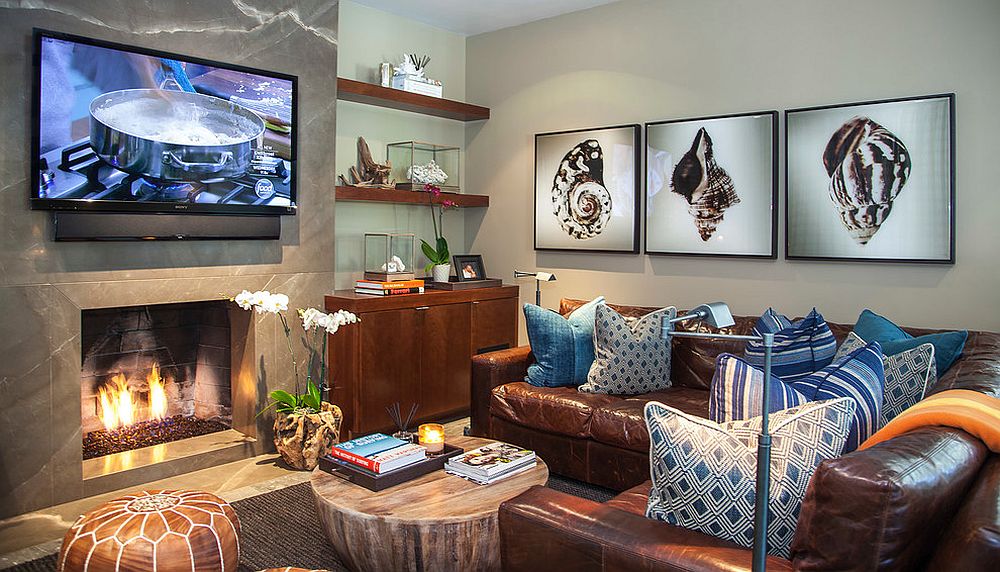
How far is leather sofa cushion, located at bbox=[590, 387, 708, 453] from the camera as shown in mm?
3365

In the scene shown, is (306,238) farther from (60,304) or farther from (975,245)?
(975,245)

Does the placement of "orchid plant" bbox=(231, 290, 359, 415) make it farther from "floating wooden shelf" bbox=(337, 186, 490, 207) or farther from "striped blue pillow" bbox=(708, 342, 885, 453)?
"striped blue pillow" bbox=(708, 342, 885, 453)

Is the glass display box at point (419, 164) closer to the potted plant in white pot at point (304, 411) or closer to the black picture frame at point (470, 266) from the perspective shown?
the black picture frame at point (470, 266)

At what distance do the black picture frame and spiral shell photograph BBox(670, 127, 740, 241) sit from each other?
61.5 inches

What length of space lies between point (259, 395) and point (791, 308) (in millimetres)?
3016

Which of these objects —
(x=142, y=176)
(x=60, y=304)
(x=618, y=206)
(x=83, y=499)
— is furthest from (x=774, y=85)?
(x=83, y=499)

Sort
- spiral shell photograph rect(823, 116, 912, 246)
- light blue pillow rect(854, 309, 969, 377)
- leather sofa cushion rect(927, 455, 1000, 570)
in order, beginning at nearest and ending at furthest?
leather sofa cushion rect(927, 455, 1000, 570) < light blue pillow rect(854, 309, 969, 377) < spiral shell photograph rect(823, 116, 912, 246)

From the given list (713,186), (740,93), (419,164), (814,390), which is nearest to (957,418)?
(814,390)

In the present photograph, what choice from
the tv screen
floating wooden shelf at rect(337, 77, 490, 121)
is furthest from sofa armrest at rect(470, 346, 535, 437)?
floating wooden shelf at rect(337, 77, 490, 121)

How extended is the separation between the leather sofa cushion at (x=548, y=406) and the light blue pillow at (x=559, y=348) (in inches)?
2.4

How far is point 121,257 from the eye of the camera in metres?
3.53

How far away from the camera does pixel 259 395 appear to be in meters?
4.15

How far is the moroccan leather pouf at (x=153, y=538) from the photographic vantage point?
6.68ft

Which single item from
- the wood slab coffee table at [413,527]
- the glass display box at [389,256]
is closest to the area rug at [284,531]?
the wood slab coffee table at [413,527]
